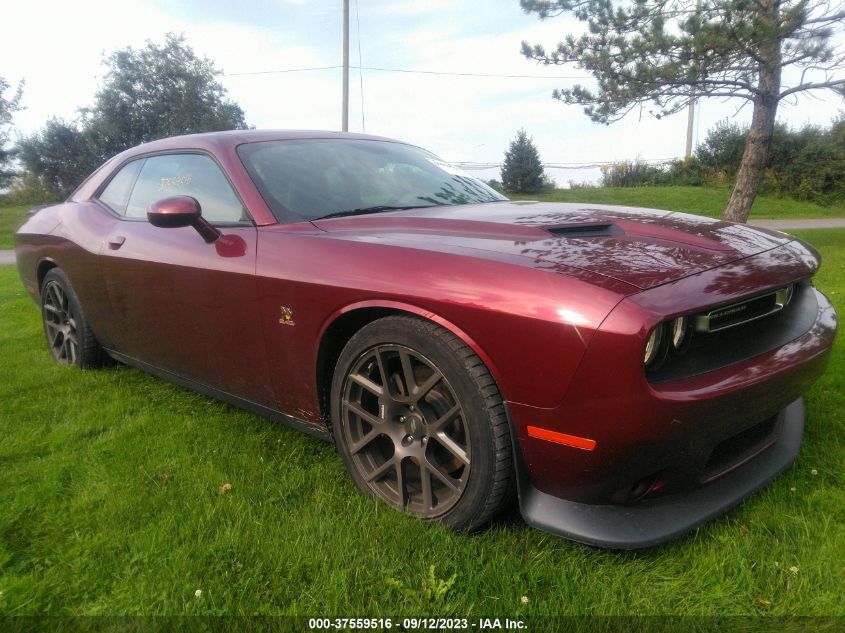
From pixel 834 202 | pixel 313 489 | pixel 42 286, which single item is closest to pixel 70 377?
pixel 42 286

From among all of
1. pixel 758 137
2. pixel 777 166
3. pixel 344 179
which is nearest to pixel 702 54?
pixel 758 137

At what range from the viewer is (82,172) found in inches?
1024

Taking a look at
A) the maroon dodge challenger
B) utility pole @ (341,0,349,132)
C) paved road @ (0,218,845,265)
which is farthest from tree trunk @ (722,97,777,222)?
utility pole @ (341,0,349,132)

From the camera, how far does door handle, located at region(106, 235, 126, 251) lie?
10.6ft

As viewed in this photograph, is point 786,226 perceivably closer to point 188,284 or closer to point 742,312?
point 742,312

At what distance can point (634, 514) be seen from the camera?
182cm

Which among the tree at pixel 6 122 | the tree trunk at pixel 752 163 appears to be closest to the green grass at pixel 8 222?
the tree at pixel 6 122

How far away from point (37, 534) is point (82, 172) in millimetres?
27831

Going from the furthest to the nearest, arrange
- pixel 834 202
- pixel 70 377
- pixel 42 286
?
pixel 834 202
pixel 42 286
pixel 70 377

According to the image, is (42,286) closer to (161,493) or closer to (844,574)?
(161,493)

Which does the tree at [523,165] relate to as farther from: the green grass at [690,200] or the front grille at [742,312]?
the front grille at [742,312]

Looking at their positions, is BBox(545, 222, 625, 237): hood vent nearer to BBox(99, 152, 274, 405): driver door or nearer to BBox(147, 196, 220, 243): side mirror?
BBox(99, 152, 274, 405): driver door

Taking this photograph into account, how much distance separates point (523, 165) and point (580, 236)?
20.4m

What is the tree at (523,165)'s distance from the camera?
21656 mm
